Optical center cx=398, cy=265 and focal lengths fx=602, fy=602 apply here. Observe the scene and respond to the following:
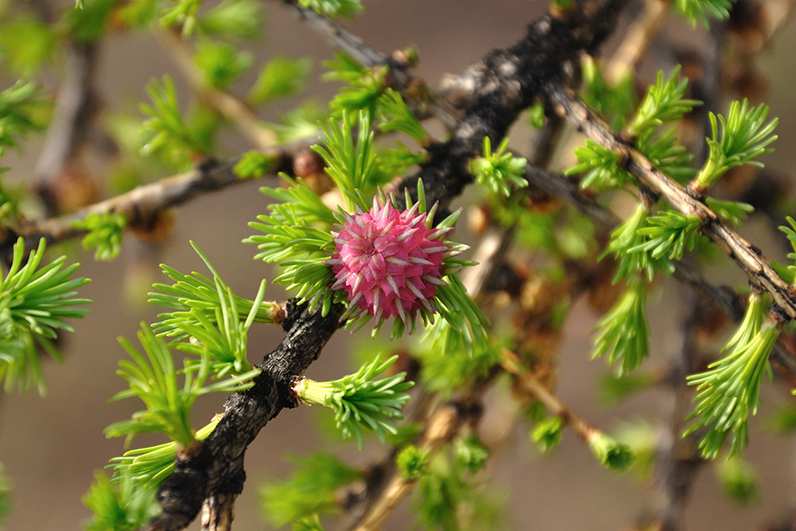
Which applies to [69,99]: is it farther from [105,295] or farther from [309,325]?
[105,295]

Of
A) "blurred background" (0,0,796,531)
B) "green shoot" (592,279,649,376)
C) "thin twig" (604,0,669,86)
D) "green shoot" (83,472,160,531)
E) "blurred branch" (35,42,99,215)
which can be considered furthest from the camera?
"blurred background" (0,0,796,531)

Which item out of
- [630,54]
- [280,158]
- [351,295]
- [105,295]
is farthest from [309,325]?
[105,295]

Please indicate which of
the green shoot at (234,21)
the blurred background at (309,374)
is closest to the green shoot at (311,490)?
the green shoot at (234,21)

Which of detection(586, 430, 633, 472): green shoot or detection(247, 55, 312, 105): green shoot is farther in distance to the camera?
detection(247, 55, 312, 105): green shoot

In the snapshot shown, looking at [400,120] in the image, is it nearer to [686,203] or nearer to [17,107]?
[686,203]

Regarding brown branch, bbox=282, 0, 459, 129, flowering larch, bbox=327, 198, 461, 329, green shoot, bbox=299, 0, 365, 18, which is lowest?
flowering larch, bbox=327, 198, 461, 329

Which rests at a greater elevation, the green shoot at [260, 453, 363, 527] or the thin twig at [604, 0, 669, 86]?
the thin twig at [604, 0, 669, 86]

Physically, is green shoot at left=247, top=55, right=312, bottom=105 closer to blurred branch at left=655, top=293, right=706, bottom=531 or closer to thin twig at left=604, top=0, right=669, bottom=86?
thin twig at left=604, top=0, right=669, bottom=86

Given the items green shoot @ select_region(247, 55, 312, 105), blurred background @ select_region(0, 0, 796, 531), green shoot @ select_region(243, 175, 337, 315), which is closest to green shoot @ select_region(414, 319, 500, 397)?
green shoot @ select_region(243, 175, 337, 315)
